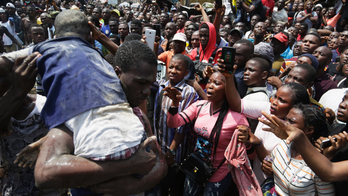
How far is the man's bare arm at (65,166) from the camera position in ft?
3.35

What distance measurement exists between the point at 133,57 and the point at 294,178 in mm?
1712

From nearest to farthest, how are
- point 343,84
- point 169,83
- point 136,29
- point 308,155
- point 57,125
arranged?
point 57,125 < point 308,155 < point 169,83 < point 343,84 < point 136,29

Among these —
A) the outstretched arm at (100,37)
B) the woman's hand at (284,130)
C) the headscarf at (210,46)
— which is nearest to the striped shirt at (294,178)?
the woman's hand at (284,130)

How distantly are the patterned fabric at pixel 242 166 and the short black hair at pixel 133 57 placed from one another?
1.32 metres

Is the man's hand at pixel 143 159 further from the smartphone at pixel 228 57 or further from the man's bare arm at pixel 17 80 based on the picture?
the smartphone at pixel 228 57

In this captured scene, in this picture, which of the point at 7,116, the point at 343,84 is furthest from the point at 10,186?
the point at 343,84

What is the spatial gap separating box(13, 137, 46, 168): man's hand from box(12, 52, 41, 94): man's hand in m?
0.42

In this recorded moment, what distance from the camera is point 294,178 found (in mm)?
1937

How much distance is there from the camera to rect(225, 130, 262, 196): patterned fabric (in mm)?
2246

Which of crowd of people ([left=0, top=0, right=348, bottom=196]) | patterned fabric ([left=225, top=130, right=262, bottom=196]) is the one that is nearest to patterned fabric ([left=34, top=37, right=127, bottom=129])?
crowd of people ([left=0, top=0, right=348, bottom=196])

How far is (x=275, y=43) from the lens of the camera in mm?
4707

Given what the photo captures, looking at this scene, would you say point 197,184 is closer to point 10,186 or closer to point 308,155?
point 308,155

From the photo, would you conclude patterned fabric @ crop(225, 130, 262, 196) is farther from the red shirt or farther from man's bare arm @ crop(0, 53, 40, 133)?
the red shirt

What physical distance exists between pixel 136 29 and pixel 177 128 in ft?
12.2
